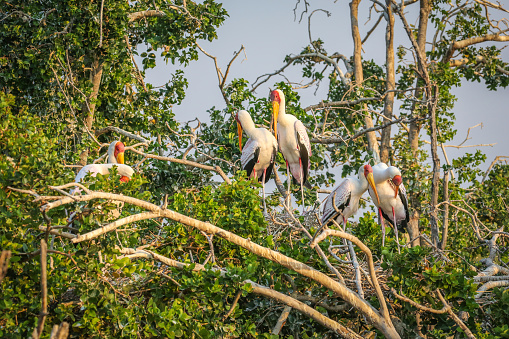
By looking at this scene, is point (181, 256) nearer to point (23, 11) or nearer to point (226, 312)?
point (226, 312)

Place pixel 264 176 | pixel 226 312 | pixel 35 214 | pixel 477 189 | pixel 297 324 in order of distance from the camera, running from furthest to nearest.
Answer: pixel 477 189 < pixel 264 176 < pixel 297 324 < pixel 226 312 < pixel 35 214

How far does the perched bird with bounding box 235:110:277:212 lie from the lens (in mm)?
7363

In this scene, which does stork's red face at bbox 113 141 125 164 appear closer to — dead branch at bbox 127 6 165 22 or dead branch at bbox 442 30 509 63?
dead branch at bbox 127 6 165 22

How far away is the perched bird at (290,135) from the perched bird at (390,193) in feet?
2.74

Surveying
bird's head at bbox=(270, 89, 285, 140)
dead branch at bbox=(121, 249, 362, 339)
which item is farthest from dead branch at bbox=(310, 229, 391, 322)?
bird's head at bbox=(270, 89, 285, 140)

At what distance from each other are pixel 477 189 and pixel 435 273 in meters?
3.94

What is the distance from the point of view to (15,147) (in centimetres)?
450

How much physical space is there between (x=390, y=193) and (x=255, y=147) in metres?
1.62

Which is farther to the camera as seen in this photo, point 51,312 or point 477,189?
point 477,189

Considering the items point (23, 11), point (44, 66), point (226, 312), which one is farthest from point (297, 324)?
point (23, 11)

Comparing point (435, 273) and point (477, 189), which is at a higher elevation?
point (477, 189)

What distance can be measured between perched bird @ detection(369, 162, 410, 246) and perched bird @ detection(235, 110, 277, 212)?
1231mm

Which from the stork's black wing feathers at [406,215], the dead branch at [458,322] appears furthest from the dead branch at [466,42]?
A: the dead branch at [458,322]

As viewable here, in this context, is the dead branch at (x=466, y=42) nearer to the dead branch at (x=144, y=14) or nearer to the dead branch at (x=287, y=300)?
the dead branch at (x=144, y=14)
